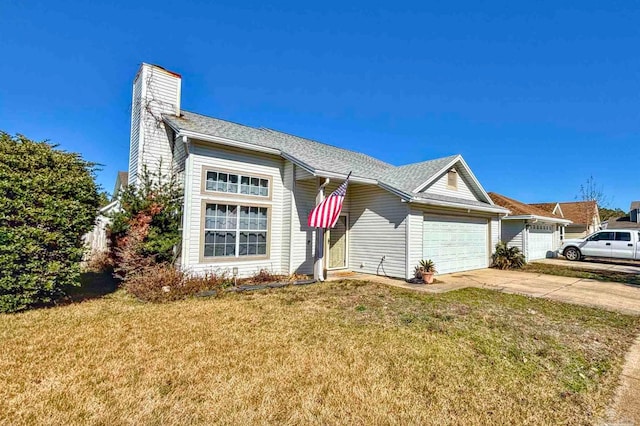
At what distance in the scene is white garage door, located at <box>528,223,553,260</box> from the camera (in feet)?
62.2

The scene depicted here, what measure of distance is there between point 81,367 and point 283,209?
7.56 meters

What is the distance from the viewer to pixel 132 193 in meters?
9.24

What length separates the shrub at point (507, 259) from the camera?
47.4 ft

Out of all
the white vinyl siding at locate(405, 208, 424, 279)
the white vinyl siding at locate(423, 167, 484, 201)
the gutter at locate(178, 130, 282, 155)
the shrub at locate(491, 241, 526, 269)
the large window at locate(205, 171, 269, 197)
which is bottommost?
the shrub at locate(491, 241, 526, 269)

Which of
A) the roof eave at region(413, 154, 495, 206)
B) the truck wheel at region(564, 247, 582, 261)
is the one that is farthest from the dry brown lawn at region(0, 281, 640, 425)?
the truck wheel at region(564, 247, 582, 261)

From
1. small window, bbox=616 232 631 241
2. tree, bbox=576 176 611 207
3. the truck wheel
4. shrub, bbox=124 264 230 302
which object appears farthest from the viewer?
tree, bbox=576 176 611 207

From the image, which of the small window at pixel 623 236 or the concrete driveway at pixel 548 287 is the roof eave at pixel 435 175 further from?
the small window at pixel 623 236

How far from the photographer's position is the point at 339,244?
1210 centimetres

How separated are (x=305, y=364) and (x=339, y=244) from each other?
8327 millimetres

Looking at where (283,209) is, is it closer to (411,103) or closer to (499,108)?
(411,103)

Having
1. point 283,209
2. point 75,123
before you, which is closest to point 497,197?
point 283,209

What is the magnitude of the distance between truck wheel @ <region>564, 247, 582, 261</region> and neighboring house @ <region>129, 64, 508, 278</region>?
12025 millimetres

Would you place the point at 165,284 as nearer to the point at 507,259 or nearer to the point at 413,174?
the point at 413,174

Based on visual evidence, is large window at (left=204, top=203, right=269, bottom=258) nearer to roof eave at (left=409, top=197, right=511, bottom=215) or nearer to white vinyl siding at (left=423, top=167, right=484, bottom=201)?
roof eave at (left=409, top=197, right=511, bottom=215)
